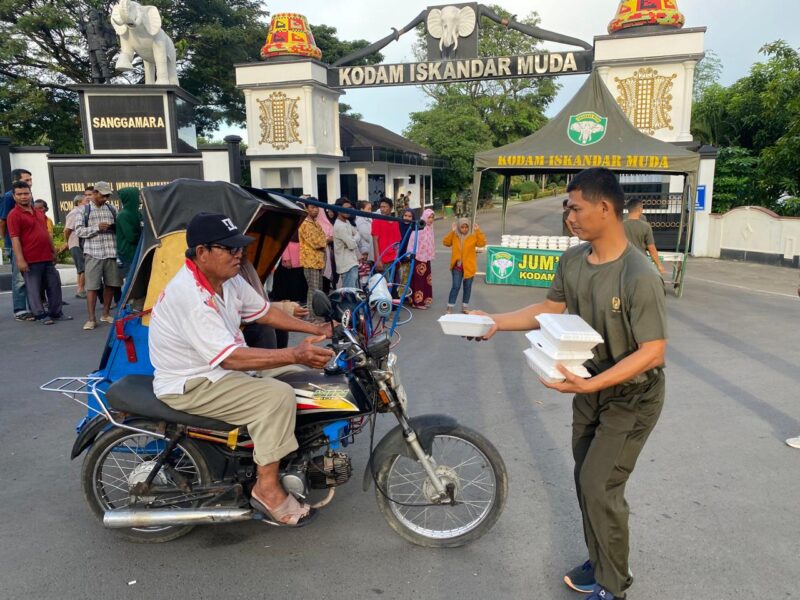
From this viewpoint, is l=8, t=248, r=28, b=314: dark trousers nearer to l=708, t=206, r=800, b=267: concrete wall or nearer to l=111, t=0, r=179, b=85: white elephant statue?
l=111, t=0, r=179, b=85: white elephant statue

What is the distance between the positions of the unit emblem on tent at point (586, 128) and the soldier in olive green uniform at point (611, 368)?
31.7ft

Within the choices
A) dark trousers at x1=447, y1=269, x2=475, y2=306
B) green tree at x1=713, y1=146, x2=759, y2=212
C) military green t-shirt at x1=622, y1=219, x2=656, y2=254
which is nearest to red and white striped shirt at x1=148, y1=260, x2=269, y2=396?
military green t-shirt at x1=622, y1=219, x2=656, y2=254

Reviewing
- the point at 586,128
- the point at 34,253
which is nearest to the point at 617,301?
the point at 34,253

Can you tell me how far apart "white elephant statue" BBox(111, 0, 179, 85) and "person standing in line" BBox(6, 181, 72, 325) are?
34.6 feet

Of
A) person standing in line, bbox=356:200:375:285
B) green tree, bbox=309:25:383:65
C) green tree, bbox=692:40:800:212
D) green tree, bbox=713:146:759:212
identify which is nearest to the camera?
person standing in line, bbox=356:200:375:285

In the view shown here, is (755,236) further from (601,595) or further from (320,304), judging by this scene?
(320,304)

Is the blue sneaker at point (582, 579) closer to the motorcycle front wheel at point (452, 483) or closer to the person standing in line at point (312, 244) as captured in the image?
the motorcycle front wheel at point (452, 483)

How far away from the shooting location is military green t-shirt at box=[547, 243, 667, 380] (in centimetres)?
240

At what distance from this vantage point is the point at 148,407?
3.16m

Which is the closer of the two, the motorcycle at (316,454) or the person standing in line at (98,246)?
the motorcycle at (316,454)

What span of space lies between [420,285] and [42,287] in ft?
18.4

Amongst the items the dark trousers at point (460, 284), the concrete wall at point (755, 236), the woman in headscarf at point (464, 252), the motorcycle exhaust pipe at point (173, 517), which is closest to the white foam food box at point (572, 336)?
the motorcycle exhaust pipe at point (173, 517)

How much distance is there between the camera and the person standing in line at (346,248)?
903 centimetres

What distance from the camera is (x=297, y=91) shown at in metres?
20.2
